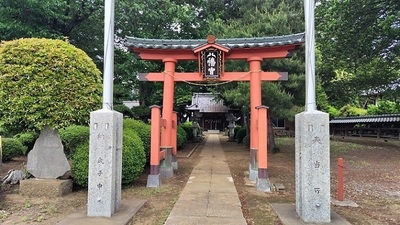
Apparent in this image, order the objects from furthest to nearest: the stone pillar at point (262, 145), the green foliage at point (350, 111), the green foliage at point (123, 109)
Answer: the green foliage at point (350, 111) < the green foliage at point (123, 109) < the stone pillar at point (262, 145)

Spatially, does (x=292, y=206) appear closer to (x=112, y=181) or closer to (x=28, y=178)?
(x=112, y=181)

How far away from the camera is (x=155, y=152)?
335 inches

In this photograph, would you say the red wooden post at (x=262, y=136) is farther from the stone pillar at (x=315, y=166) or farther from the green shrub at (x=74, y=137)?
the green shrub at (x=74, y=137)

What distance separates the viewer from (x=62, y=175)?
7.34m

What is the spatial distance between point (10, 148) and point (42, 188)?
534 cm

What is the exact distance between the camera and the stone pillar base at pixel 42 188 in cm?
691

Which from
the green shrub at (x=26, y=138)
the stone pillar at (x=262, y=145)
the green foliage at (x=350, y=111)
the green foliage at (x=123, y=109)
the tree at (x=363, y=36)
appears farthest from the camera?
the green foliage at (x=350, y=111)

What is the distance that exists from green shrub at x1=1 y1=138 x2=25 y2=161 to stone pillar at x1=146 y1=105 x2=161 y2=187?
605 centimetres

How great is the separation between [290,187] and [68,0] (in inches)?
556

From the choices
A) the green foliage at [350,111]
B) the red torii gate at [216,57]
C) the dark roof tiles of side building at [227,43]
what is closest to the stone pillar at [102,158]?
the red torii gate at [216,57]

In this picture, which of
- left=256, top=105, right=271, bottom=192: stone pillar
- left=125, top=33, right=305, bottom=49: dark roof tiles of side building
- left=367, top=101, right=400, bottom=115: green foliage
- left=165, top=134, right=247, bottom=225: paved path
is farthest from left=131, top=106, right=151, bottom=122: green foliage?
left=367, top=101, right=400, bottom=115: green foliage

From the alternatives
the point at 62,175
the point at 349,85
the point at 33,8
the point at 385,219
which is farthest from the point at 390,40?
the point at 33,8

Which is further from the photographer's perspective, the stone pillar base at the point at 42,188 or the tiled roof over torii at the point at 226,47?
the tiled roof over torii at the point at 226,47

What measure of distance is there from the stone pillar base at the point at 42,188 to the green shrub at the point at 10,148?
191 inches
